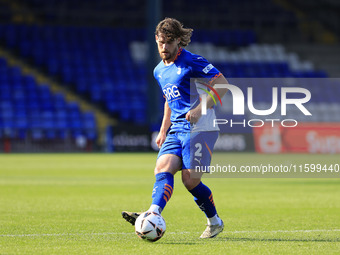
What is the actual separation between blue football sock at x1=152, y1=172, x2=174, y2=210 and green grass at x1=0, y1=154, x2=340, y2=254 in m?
0.39

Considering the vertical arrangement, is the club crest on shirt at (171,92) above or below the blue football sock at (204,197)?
above

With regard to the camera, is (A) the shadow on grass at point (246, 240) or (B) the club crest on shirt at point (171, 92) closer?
(A) the shadow on grass at point (246, 240)

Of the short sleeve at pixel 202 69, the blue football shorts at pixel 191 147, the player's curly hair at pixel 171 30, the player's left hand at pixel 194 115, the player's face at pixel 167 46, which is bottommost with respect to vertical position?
the blue football shorts at pixel 191 147

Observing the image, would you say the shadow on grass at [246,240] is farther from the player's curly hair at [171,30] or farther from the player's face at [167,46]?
the player's curly hair at [171,30]

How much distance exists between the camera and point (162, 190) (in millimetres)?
6301

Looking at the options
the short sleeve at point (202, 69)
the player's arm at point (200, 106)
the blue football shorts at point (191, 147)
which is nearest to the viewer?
the player's arm at point (200, 106)

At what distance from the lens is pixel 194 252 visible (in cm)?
581

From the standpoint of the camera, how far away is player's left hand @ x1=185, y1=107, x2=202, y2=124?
626 centimetres

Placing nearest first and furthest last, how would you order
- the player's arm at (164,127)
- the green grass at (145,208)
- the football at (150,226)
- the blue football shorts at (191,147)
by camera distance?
the football at (150,226) < the green grass at (145,208) < the blue football shorts at (191,147) < the player's arm at (164,127)

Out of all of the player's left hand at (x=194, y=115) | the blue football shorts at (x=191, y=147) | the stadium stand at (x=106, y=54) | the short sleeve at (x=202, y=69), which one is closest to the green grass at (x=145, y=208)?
the blue football shorts at (x=191, y=147)

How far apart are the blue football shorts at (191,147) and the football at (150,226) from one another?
2.06 ft

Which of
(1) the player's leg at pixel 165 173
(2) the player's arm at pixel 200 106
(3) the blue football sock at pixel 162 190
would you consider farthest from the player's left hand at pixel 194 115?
(3) the blue football sock at pixel 162 190

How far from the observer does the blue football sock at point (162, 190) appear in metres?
6.26

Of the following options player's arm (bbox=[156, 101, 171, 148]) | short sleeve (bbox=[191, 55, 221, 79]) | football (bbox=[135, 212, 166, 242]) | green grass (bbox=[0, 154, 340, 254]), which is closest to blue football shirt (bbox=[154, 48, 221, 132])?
short sleeve (bbox=[191, 55, 221, 79])
